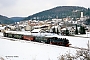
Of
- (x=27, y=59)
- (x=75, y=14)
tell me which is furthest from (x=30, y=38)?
(x=75, y=14)

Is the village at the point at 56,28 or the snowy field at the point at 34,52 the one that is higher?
the village at the point at 56,28

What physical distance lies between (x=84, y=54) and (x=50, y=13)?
616 feet

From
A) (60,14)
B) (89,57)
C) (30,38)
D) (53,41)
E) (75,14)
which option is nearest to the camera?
(89,57)

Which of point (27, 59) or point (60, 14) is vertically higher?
point (60, 14)

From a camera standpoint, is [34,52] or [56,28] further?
[56,28]

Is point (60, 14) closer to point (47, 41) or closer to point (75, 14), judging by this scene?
point (75, 14)

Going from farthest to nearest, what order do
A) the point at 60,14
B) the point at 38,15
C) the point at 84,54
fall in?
the point at 38,15 → the point at 60,14 → the point at 84,54

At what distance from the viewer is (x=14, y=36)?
34312 millimetres

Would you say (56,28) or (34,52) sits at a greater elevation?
(56,28)

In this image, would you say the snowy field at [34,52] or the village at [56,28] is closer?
the snowy field at [34,52]

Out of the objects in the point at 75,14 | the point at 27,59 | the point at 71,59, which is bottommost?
the point at 27,59

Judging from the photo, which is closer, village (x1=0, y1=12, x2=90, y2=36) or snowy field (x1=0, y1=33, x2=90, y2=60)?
snowy field (x1=0, y1=33, x2=90, y2=60)

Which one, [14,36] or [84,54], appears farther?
[14,36]

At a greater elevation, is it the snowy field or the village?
the village
